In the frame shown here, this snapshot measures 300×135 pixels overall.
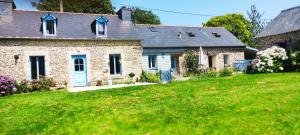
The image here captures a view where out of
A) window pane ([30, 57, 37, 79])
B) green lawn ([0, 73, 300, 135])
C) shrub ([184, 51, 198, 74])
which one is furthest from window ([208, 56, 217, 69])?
green lawn ([0, 73, 300, 135])

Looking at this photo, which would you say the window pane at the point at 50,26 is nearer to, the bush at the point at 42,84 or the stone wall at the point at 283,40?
the bush at the point at 42,84

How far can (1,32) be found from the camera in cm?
1752

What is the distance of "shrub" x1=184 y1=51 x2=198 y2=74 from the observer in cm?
2517

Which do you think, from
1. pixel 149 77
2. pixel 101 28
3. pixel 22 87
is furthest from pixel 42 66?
pixel 149 77

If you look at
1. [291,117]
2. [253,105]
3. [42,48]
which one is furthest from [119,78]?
[291,117]

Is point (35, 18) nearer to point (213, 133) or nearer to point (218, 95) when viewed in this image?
point (218, 95)

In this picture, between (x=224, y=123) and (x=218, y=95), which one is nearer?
(x=224, y=123)

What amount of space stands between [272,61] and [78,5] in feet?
79.4

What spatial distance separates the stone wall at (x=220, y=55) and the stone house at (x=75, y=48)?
1169 millimetres

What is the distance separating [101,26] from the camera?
67.9 ft

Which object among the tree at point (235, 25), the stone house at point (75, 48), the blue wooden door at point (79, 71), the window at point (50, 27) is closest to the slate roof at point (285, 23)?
the stone house at point (75, 48)

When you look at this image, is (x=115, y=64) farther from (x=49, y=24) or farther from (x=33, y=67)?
(x=33, y=67)

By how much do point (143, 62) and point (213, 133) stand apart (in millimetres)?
17361

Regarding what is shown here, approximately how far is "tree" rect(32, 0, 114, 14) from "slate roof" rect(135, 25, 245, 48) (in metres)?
12.6
